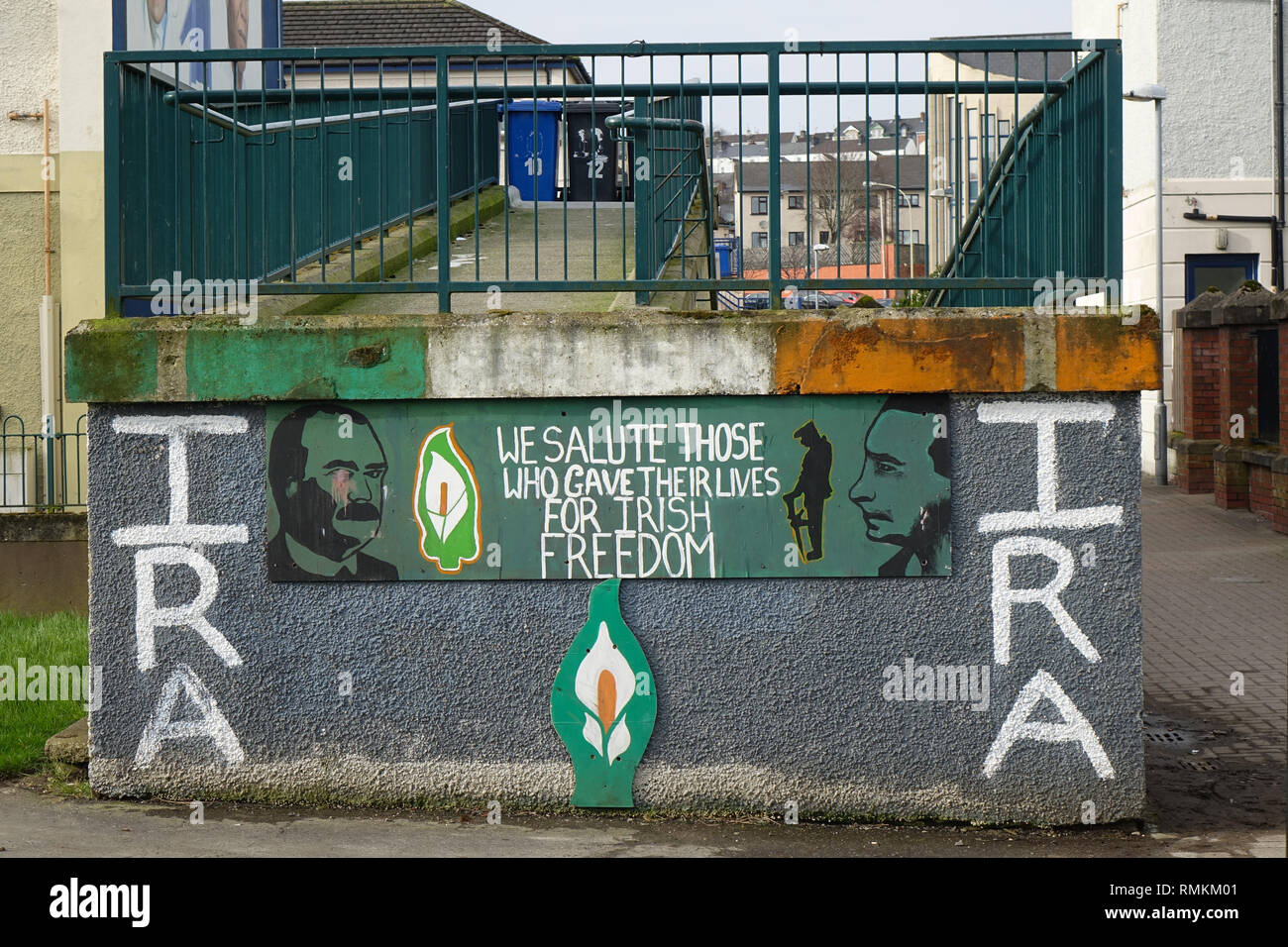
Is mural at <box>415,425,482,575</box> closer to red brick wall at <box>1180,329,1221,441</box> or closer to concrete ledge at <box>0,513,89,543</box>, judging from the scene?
concrete ledge at <box>0,513,89,543</box>

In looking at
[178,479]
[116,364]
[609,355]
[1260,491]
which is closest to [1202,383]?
[1260,491]

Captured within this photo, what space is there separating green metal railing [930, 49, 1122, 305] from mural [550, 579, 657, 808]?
7.14ft

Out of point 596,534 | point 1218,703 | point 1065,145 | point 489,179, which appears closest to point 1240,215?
point 489,179

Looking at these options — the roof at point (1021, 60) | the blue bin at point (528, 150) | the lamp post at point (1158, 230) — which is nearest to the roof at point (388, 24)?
the roof at point (1021, 60)

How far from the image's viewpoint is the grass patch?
21.0ft

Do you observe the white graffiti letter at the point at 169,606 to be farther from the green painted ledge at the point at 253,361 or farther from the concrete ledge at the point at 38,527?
the concrete ledge at the point at 38,527

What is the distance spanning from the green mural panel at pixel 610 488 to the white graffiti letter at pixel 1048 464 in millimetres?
217

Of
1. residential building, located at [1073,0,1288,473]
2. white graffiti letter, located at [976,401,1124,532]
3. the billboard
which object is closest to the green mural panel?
white graffiti letter, located at [976,401,1124,532]

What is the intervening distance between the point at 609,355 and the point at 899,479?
123 cm

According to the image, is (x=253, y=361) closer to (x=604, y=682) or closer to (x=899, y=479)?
(x=604, y=682)

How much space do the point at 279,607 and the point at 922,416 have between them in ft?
8.69

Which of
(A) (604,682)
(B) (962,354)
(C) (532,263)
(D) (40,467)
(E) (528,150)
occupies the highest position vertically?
(E) (528,150)

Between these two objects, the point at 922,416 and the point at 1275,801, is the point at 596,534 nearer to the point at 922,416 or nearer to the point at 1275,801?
the point at 922,416

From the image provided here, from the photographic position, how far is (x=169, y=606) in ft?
18.6
